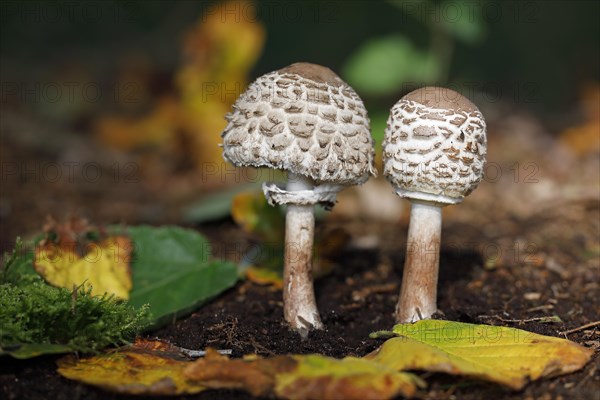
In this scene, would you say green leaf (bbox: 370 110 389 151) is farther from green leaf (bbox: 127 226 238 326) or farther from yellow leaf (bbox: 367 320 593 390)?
yellow leaf (bbox: 367 320 593 390)

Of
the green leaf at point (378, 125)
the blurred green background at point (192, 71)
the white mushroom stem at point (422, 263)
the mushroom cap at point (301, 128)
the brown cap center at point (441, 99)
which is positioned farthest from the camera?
the blurred green background at point (192, 71)

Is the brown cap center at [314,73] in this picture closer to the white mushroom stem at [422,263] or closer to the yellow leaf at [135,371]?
the white mushroom stem at [422,263]

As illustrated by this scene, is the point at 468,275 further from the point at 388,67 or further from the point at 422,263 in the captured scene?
the point at 388,67

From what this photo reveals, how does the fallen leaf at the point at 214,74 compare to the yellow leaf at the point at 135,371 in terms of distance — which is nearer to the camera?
the yellow leaf at the point at 135,371

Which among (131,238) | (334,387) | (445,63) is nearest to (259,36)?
(445,63)

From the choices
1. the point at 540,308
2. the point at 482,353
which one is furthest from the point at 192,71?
the point at 482,353

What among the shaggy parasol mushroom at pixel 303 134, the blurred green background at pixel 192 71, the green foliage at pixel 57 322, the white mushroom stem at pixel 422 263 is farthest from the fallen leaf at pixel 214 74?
the green foliage at pixel 57 322

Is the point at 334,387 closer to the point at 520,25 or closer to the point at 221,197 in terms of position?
the point at 221,197
